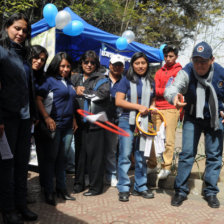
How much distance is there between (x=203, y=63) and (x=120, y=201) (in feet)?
6.59

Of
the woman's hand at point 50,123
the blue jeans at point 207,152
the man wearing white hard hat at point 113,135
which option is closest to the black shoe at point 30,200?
the woman's hand at point 50,123

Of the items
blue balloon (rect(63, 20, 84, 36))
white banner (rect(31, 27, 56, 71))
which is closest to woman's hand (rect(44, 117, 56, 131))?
white banner (rect(31, 27, 56, 71))

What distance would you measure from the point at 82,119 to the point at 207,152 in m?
1.70

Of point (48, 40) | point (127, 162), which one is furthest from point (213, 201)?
point (48, 40)

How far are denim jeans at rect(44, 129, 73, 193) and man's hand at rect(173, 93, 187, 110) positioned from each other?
1.36 metres

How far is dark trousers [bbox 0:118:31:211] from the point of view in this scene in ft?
8.97

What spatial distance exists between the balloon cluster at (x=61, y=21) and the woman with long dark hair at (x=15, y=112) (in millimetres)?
4223

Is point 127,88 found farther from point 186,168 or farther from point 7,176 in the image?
point 7,176

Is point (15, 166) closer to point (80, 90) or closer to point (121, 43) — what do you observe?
point (80, 90)

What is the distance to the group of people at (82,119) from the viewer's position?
2842mm

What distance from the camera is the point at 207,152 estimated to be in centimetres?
371

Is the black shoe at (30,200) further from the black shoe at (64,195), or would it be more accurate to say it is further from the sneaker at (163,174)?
the sneaker at (163,174)

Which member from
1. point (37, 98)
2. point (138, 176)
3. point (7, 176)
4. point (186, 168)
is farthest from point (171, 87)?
point (7, 176)

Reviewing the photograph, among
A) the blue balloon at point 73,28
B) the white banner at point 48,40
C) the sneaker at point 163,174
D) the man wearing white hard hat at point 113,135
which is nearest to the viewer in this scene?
the sneaker at point 163,174
